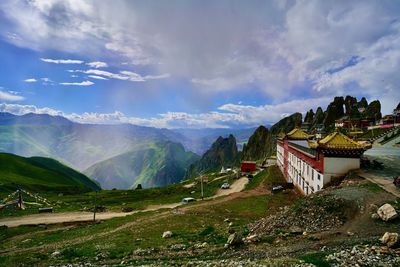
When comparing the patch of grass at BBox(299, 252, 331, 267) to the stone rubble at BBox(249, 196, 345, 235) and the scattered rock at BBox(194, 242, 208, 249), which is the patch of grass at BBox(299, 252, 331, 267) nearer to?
the stone rubble at BBox(249, 196, 345, 235)

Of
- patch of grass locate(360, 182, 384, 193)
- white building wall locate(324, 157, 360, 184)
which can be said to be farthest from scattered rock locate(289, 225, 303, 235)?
white building wall locate(324, 157, 360, 184)

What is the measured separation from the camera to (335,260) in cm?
1588

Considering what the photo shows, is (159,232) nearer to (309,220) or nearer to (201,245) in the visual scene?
(201,245)

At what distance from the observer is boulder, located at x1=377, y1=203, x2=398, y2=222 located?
21.4m

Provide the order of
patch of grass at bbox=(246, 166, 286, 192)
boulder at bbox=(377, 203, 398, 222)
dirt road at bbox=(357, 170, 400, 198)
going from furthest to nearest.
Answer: patch of grass at bbox=(246, 166, 286, 192), dirt road at bbox=(357, 170, 400, 198), boulder at bbox=(377, 203, 398, 222)

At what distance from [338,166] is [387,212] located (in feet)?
48.3

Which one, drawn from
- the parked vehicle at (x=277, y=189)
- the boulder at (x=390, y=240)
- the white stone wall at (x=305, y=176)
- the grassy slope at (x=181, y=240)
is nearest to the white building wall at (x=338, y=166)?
the white stone wall at (x=305, y=176)

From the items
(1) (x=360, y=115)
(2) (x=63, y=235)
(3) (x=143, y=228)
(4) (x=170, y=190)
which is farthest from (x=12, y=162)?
(1) (x=360, y=115)

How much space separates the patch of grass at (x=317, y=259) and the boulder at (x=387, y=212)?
7834 mm

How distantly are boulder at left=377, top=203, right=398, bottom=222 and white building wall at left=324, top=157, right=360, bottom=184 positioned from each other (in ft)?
44.2

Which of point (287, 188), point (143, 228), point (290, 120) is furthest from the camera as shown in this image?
point (290, 120)

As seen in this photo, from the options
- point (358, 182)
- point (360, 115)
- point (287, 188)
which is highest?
point (360, 115)

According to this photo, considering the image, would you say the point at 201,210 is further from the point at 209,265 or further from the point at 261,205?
the point at 209,265

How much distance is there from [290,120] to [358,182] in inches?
6468
